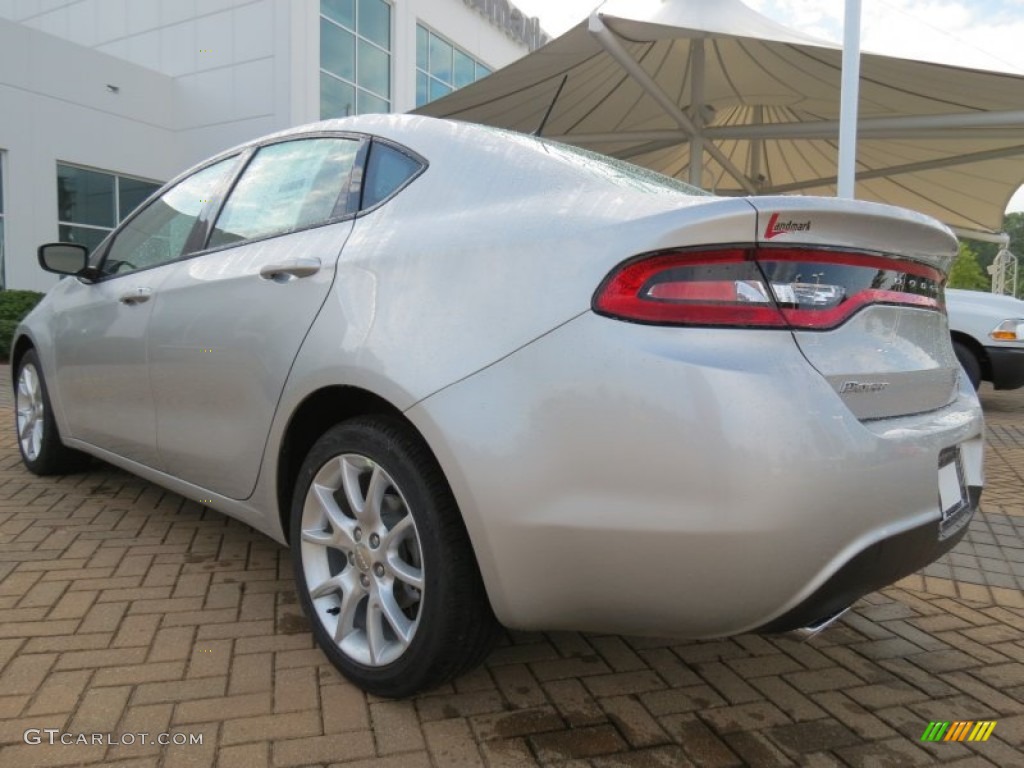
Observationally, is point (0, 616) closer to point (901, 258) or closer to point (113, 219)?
point (901, 258)

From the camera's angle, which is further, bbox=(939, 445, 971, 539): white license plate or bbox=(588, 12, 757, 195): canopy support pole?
bbox=(588, 12, 757, 195): canopy support pole

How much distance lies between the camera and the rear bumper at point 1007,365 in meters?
7.01

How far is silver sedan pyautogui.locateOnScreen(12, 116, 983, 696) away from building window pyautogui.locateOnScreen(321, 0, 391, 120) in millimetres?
14038

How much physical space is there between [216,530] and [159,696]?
4.74 ft

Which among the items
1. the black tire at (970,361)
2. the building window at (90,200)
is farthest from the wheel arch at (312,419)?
the building window at (90,200)

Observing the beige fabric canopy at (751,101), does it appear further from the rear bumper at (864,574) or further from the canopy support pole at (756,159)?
the rear bumper at (864,574)

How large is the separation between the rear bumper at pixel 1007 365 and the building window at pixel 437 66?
14.4 meters

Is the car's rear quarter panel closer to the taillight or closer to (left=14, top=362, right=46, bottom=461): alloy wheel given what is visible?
the taillight

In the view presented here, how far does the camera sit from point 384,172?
2.23 m

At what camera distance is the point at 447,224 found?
1.93 metres

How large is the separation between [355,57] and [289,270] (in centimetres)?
1578

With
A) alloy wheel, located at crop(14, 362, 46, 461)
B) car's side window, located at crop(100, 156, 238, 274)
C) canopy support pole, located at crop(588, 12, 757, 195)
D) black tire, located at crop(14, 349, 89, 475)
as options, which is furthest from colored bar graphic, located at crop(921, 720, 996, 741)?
canopy support pole, located at crop(588, 12, 757, 195)

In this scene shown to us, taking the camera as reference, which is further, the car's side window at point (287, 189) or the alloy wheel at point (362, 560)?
the car's side window at point (287, 189)

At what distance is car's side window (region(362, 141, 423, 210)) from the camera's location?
216 cm
